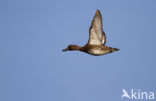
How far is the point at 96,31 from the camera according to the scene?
10297mm

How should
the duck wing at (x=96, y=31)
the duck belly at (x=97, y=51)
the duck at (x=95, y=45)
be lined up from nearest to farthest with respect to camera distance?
the duck wing at (x=96, y=31) < the duck at (x=95, y=45) < the duck belly at (x=97, y=51)

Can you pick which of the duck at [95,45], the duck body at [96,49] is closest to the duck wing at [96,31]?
the duck at [95,45]

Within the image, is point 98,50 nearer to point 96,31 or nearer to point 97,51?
point 97,51

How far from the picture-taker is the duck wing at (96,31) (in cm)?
992

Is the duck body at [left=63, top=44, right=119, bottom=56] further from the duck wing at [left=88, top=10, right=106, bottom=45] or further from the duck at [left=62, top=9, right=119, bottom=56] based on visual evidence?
the duck wing at [left=88, top=10, right=106, bottom=45]

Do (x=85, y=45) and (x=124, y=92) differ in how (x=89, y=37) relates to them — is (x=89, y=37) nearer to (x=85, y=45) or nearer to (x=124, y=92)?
(x=85, y=45)

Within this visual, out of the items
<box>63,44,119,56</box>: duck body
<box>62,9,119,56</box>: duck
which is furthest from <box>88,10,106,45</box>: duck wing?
<box>63,44,119,56</box>: duck body

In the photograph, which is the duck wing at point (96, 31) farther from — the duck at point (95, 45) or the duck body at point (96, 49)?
the duck body at point (96, 49)

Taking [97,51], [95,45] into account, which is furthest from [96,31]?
[97,51]

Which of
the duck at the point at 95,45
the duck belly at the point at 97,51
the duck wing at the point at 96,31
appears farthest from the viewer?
the duck belly at the point at 97,51

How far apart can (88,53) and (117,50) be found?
799 millimetres

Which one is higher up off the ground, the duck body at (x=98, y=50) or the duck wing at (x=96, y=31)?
the duck wing at (x=96, y=31)

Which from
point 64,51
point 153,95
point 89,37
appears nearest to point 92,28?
point 89,37

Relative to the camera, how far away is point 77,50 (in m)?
10.8
